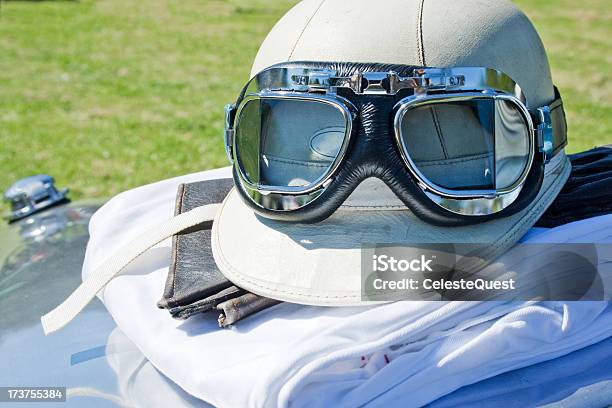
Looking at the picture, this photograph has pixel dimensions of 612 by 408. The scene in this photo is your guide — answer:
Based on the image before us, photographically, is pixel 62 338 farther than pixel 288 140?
Yes

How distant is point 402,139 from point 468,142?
0.14 metres

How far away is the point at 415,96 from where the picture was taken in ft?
4.40

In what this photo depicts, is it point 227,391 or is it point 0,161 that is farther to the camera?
point 0,161

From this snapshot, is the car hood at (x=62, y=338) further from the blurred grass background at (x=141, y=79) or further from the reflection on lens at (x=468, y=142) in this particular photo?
the blurred grass background at (x=141, y=79)

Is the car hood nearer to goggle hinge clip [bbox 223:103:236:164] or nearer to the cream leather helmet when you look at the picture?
the cream leather helmet

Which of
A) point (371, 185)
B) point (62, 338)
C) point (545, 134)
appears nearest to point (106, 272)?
point (62, 338)

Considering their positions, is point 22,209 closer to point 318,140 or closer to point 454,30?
point 318,140

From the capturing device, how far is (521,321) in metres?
1.28

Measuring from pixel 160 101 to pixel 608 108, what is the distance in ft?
11.4

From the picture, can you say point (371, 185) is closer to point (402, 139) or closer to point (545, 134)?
point (402, 139)

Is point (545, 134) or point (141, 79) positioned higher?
point (545, 134)

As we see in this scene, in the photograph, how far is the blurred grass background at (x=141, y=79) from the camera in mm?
5266

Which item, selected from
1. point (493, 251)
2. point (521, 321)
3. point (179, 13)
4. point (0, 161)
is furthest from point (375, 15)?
point (179, 13)

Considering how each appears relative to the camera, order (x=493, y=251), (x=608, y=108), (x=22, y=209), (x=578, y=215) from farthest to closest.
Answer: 1. (x=608, y=108)
2. (x=22, y=209)
3. (x=578, y=215)
4. (x=493, y=251)
